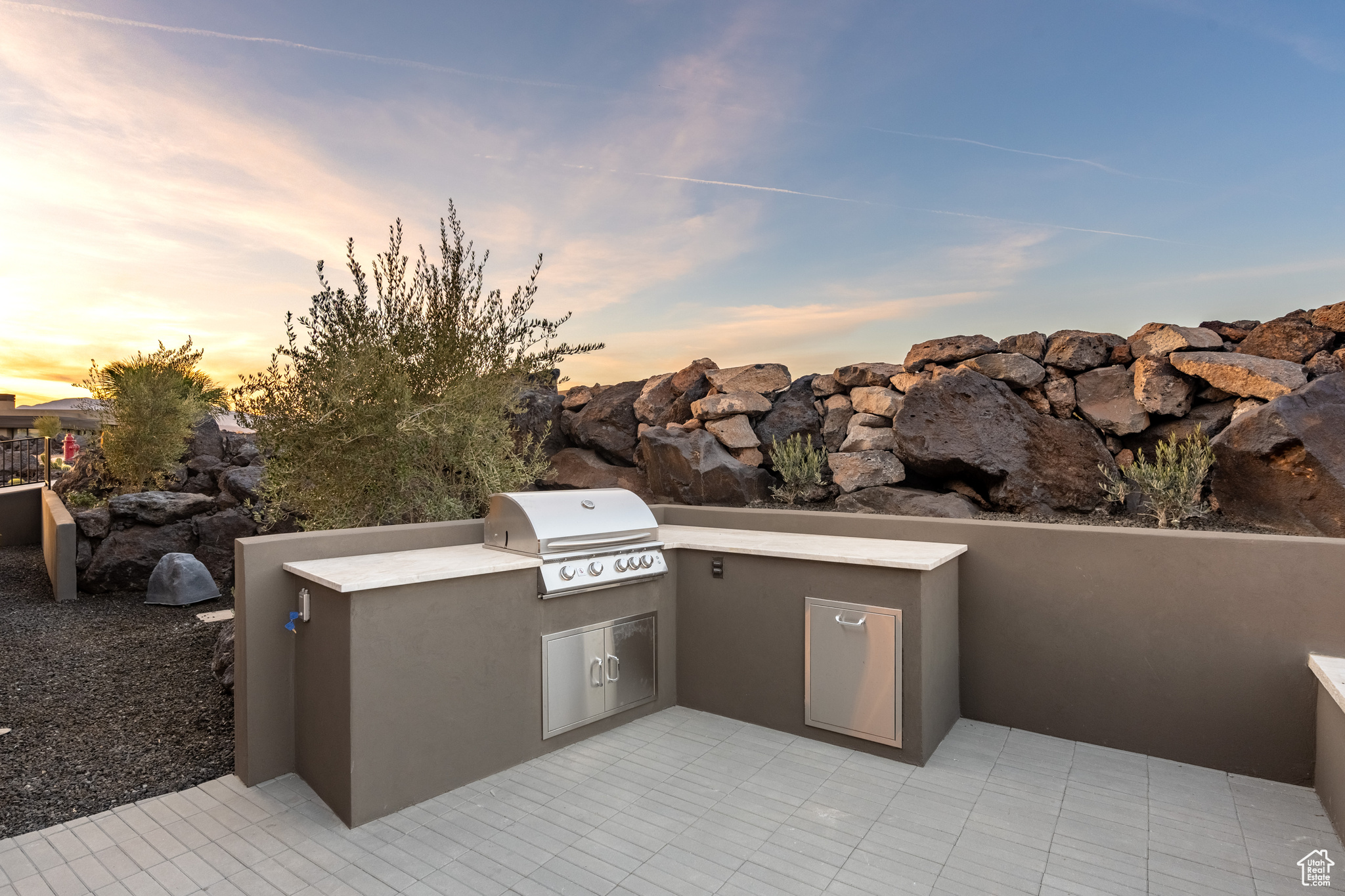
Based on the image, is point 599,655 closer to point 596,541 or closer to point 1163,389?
point 596,541

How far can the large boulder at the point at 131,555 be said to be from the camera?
22.7ft

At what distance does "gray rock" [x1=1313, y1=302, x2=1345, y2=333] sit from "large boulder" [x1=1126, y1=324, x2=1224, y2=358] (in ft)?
2.33

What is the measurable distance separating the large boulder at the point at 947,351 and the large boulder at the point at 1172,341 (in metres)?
1.33

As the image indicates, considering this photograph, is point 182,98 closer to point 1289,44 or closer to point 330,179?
point 330,179

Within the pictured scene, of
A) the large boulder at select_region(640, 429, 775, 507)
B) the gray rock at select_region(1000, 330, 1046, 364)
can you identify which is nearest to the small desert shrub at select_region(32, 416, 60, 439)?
the large boulder at select_region(640, 429, 775, 507)

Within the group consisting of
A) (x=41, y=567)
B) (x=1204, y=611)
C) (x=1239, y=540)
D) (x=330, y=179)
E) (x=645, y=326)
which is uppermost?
(x=330, y=179)

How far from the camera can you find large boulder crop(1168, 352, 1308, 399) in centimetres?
561

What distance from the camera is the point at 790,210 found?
269 inches

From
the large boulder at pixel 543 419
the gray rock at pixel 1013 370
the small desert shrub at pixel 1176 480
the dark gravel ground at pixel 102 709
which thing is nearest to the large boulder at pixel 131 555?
the dark gravel ground at pixel 102 709

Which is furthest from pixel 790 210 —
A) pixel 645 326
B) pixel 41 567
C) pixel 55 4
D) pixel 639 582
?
pixel 41 567

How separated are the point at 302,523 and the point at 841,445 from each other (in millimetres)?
5497

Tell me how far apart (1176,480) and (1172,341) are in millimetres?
1911

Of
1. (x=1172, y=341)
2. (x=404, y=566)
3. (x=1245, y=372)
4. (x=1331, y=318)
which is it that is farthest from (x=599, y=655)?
(x=1331, y=318)

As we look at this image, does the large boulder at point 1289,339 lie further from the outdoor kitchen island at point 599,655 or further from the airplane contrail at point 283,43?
the airplane contrail at point 283,43
